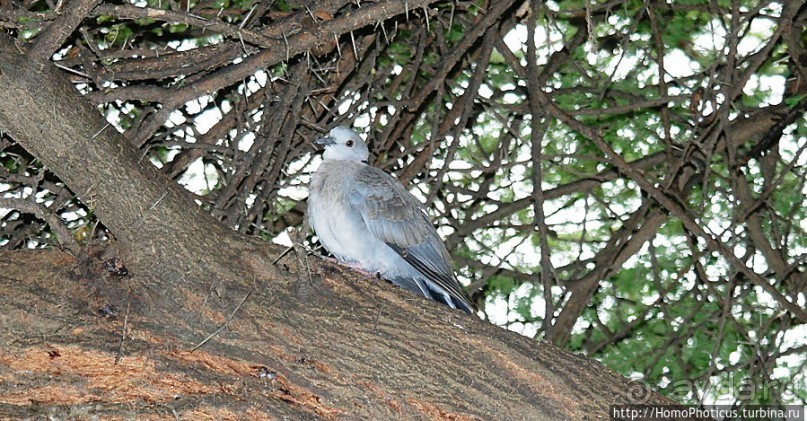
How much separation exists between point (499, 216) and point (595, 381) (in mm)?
2385

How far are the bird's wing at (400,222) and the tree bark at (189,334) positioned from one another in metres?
1.05

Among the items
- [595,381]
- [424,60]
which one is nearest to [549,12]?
[424,60]

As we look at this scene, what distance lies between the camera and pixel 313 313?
A: 2.99m

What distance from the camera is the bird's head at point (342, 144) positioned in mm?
4730

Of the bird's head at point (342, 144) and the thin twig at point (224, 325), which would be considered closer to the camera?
the thin twig at point (224, 325)

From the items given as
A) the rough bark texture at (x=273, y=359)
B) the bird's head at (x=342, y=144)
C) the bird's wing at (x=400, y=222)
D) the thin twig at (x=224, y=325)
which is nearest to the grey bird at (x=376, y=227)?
the bird's wing at (x=400, y=222)

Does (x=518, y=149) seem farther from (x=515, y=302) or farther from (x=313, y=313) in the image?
(x=313, y=313)

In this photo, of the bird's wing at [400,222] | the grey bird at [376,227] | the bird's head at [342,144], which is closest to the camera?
the bird's wing at [400,222]

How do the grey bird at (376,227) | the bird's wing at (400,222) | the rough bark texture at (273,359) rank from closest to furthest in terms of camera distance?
the rough bark texture at (273,359) → the bird's wing at (400,222) → the grey bird at (376,227)

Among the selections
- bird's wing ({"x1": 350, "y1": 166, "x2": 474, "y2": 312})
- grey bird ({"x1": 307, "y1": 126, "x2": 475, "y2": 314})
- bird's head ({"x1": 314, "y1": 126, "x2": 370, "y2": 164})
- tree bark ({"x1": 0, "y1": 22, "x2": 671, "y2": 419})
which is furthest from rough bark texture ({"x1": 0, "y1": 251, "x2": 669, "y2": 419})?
bird's head ({"x1": 314, "y1": 126, "x2": 370, "y2": 164})

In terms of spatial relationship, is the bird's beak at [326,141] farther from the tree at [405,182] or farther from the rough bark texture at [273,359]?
the rough bark texture at [273,359]

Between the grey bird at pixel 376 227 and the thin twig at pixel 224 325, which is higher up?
the grey bird at pixel 376 227

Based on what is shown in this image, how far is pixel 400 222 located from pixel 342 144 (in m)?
0.62

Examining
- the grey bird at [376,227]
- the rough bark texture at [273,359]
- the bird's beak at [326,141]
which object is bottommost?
the rough bark texture at [273,359]
